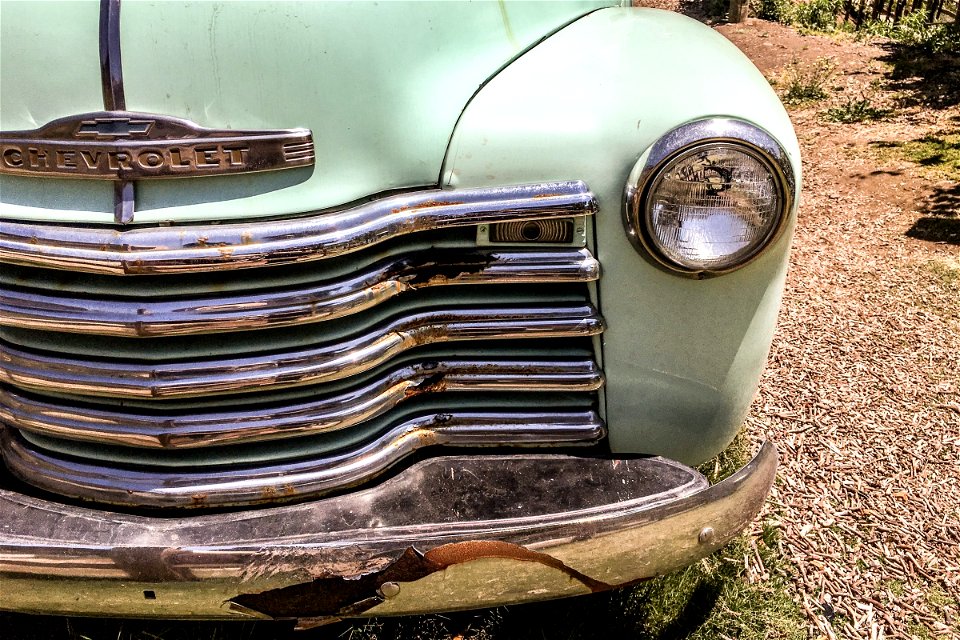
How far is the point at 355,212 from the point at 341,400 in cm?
41

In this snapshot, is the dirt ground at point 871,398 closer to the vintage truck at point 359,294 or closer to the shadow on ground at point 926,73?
the vintage truck at point 359,294

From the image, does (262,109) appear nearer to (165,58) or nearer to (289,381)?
(165,58)

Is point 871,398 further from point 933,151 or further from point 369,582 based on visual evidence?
point 933,151

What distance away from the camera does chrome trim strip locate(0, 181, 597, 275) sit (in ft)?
5.00

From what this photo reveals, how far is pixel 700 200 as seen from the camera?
1634 mm

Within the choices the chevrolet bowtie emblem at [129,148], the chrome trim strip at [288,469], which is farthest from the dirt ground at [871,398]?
the chevrolet bowtie emblem at [129,148]

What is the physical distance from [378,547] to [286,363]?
42 centimetres

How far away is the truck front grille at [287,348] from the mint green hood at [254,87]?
0.21ft

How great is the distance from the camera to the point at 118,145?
4.97 ft

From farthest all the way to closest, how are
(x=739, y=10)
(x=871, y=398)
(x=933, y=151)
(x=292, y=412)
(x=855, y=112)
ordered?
(x=739, y=10) < (x=855, y=112) < (x=933, y=151) < (x=871, y=398) < (x=292, y=412)

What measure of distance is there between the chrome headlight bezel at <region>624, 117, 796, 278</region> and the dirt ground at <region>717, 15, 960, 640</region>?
1.32 m

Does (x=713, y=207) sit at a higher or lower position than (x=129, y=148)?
lower

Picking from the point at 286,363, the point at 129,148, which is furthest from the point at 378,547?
the point at 129,148

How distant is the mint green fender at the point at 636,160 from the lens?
1.66 meters
